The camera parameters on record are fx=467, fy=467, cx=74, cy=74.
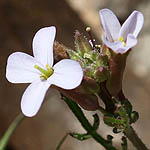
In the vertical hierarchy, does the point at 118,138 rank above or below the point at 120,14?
below

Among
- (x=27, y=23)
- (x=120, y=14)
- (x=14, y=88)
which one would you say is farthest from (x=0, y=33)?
(x=120, y=14)

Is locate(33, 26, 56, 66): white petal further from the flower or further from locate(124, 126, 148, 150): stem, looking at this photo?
locate(124, 126, 148, 150): stem

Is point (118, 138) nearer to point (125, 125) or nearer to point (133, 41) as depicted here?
point (125, 125)

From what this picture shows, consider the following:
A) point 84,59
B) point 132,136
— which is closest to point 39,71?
point 84,59

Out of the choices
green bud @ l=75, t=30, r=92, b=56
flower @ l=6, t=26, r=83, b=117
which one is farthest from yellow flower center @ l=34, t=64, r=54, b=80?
green bud @ l=75, t=30, r=92, b=56

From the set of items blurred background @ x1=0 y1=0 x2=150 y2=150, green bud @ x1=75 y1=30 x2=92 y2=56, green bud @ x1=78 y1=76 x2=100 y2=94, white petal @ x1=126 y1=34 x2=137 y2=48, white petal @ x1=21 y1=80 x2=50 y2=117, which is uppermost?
white petal @ x1=21 y1=80 x2=50 y2=117

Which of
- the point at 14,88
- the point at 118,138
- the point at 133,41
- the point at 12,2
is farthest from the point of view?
the point at 12,2

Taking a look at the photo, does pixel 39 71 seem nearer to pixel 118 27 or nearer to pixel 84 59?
pixel 84 59
